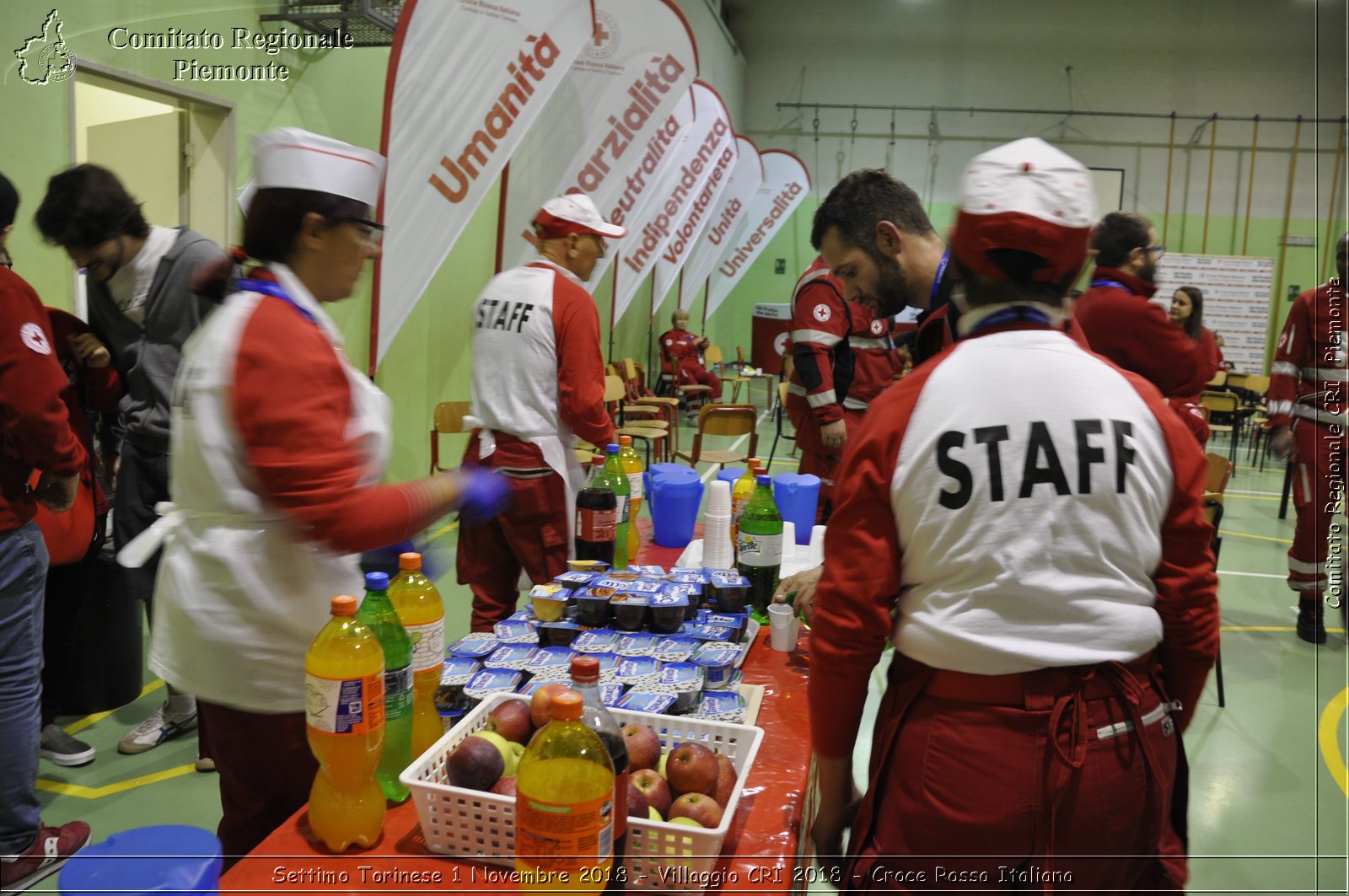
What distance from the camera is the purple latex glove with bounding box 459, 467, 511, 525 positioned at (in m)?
1.50

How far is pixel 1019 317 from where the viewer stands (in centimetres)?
120

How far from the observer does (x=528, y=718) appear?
1.40 m

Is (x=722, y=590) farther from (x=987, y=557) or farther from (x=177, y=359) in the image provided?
(x=177, y=359)

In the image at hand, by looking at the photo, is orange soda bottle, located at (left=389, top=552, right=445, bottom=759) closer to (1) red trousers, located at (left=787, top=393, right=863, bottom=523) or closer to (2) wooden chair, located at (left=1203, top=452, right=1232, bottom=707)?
(1) red trousers, located at (left=787, top=393, right=863, bottom=523)

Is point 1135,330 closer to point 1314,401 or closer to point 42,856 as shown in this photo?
point 1314,401

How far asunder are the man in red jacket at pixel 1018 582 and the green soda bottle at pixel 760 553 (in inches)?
38.3

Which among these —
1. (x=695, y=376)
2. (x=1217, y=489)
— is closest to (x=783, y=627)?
(x=1217, y=489)

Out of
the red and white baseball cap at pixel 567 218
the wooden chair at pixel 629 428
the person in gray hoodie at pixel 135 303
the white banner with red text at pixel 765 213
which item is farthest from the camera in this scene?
the white banner with red text at pixel 765 213

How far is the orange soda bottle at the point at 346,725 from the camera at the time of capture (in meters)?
1.21

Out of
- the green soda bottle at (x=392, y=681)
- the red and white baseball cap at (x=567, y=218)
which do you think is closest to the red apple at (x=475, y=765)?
the green soda bottle at (x=392, y=681)

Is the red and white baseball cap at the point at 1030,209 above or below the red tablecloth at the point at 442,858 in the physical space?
above

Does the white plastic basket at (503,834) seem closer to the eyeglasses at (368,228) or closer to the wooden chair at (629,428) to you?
the eyeglasses at (368,228)

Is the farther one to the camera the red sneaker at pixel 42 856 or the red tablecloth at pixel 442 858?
the red sneaker at pixel 42 856

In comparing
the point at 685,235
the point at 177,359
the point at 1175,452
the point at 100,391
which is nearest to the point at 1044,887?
the point at 1175,452
